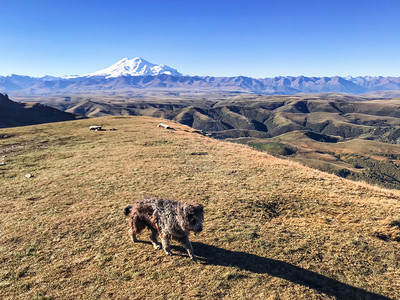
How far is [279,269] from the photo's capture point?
10258mm

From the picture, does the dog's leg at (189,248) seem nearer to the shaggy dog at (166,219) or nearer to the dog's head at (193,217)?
the shaggy dog at (166,219)

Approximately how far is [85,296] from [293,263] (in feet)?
31.0

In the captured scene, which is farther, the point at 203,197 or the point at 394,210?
the point at 203,197

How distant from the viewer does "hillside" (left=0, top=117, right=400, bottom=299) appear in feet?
30.5

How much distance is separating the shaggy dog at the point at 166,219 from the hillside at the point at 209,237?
940 mm

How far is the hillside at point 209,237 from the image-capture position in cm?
930

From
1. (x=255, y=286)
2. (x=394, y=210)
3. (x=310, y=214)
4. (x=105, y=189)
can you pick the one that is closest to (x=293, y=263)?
(x=255, y=286)

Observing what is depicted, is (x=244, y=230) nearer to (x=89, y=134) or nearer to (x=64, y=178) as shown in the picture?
(x=64, y=178)

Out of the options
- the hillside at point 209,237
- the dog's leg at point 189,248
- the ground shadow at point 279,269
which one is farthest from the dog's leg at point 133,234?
the ground shadow at point 279,269

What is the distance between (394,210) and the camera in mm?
15367

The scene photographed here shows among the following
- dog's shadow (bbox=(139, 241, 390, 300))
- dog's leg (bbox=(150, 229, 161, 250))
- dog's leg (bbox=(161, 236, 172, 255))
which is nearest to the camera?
dog's shadow (bbox=(139, 241, 390, 300))

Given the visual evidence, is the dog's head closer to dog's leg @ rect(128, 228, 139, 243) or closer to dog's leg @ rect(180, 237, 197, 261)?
dog's leg @ rect(180, 237, 197, 261)

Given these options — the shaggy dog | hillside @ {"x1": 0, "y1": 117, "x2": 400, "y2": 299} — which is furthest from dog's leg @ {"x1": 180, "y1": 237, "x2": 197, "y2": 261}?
hillside @ {"x1": 0, "y1": 117, "x2": 400, "y2": 299}

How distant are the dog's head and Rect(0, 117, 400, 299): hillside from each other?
2.40m
